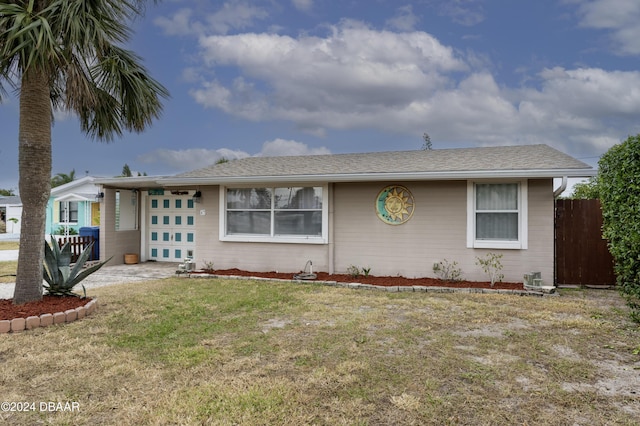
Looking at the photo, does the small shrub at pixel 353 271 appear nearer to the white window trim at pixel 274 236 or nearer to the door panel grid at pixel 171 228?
the white window trim at pixel 274 236

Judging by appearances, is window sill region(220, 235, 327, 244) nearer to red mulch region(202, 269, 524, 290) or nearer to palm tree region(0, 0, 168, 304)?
red mulch region(202, 269, 524, 290)

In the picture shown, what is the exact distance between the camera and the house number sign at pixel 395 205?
29.3 feet

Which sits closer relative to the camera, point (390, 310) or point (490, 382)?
point (490, 382)

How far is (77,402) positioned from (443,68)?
14.6m

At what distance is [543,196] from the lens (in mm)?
8070

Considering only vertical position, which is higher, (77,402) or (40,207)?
(40,207)

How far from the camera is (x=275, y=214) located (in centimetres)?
996

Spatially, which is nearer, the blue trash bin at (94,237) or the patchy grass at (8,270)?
the patchy grass at (8,270)

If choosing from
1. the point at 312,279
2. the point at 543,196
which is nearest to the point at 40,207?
the point at 312,279

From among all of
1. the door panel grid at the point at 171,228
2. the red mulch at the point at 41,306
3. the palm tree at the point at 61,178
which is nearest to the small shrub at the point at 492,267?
the red mulch at the point at 41,306

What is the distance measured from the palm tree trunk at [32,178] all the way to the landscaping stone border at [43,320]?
761 millimetres

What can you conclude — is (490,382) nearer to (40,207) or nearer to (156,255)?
(40,207)

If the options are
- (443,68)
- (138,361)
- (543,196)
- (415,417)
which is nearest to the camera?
(415,417)

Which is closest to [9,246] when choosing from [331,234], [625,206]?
[331,234]
